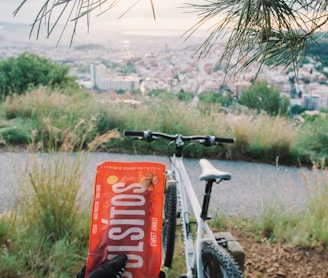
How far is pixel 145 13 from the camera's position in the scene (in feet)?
3.90

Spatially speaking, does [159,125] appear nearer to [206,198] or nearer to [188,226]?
[188,226]

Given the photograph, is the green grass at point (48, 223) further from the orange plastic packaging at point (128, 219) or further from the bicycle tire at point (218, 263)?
the orange plastic packaging at point (128, 219)

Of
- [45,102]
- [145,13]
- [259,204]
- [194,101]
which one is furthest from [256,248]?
[194,101]

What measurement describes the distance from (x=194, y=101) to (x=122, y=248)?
6481 millimetres

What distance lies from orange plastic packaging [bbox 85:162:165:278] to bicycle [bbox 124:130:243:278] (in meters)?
0.31

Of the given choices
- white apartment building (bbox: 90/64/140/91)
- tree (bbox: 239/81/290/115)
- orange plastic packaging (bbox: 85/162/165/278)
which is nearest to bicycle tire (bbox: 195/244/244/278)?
orange plastic packaging (bbox: 85/162/165/278)

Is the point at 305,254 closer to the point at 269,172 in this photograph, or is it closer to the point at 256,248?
the point at 256,248

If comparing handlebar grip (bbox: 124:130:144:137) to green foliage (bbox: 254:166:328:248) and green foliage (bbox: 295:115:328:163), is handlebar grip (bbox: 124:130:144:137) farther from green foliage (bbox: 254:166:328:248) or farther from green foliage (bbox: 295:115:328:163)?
green foliage (bbox: 295:115:328:163)

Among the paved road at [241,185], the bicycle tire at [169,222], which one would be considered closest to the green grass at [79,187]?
the bicycle tire at [169,222]

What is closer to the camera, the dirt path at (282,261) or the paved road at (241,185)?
the dirt path at (282,261)

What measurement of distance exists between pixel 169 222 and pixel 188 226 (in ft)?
1.07

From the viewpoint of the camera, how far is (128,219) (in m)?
1.53

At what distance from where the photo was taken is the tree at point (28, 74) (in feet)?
27.4

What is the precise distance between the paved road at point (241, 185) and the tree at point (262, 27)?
193cm
